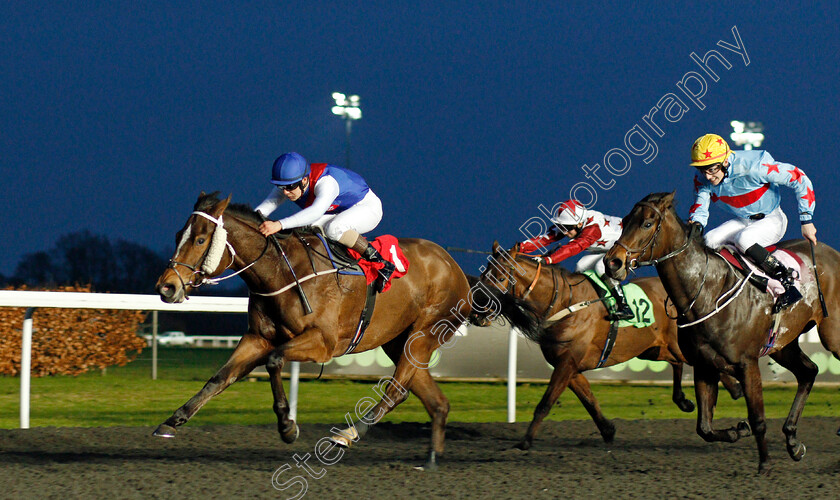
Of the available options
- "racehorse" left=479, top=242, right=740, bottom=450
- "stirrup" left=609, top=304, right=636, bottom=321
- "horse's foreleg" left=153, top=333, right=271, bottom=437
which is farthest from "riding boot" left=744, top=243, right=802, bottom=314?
"horse's foreleg" left=153, top=333, right=271, bottom=437

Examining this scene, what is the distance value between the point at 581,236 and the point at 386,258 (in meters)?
2.03

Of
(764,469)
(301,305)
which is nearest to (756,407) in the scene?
(764,469)

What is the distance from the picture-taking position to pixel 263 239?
4.11 metres

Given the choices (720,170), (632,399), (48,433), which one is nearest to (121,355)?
(48,433)

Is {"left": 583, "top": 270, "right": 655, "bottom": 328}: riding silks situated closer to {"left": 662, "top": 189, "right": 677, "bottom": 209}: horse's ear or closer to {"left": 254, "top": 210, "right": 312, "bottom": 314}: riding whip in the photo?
{"left": 662, "top": 189, "right": 677, "bottom": 209}: horse's ear

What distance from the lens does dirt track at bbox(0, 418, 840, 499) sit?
3619mm

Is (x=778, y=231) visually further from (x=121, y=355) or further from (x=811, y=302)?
(x=121, y=355)

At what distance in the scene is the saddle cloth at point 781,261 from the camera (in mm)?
4516

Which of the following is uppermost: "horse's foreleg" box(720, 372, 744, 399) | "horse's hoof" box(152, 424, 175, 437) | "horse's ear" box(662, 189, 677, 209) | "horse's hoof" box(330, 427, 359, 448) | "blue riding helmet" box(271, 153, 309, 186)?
"blue riding helmet" box(271, 153, 309, 186)

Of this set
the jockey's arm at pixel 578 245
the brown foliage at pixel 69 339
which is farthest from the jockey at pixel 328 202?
the brown foliage at pixel 69 339

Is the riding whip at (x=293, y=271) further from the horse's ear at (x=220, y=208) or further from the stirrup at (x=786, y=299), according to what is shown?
the stirrup at (x=786, y=299)

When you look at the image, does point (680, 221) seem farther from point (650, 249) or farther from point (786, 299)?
point (786, 299)

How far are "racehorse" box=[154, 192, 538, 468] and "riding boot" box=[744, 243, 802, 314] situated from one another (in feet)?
5.82

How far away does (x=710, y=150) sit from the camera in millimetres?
4391
